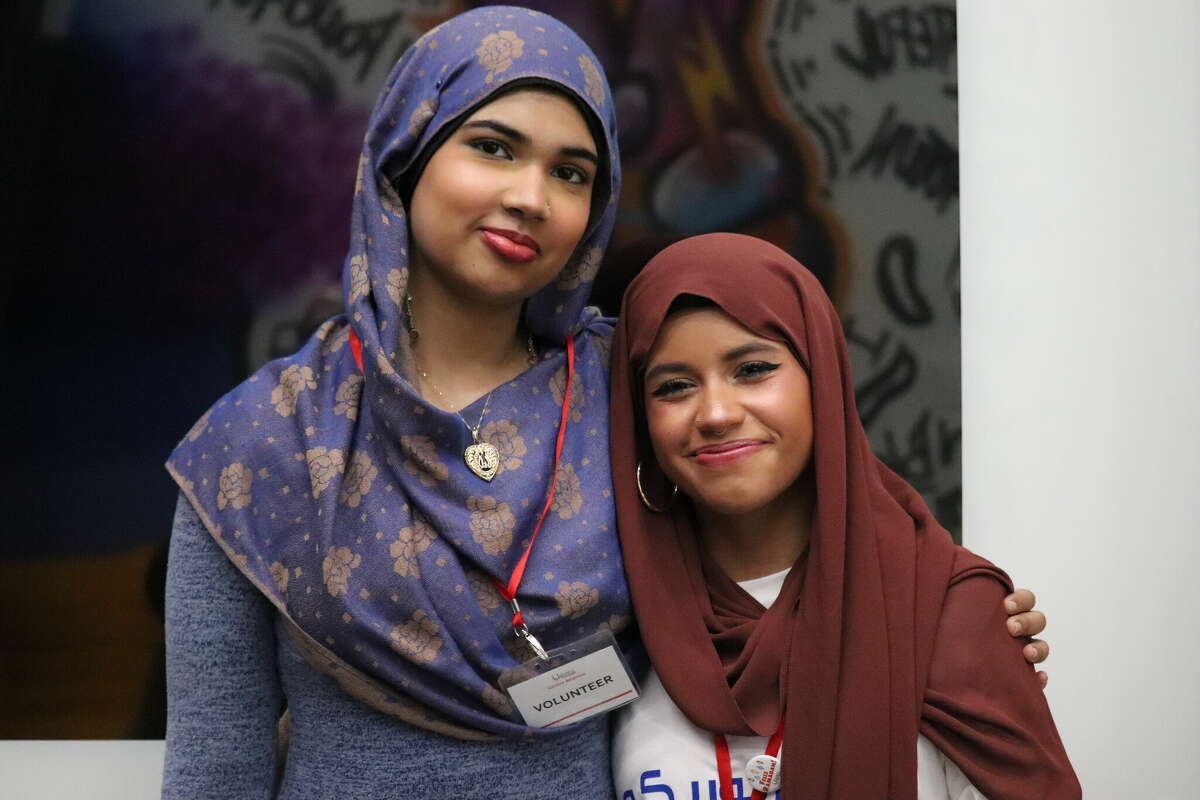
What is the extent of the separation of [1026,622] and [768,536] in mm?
338

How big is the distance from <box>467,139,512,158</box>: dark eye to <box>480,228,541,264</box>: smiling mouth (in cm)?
10

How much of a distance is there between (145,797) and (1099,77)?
217 centimetres

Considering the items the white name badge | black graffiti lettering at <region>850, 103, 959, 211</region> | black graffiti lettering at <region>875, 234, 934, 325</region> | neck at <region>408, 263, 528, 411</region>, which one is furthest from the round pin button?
black graffiti lettering at <region>850, 103, 959, 211</region>

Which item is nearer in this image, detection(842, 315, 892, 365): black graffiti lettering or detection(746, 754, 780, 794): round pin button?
detection(746, 754, 780, 794): round pin button

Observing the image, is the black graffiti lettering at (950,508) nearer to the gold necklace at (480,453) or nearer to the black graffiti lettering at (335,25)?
the gold necklace at (480,453)

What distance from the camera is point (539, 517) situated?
1239 mm

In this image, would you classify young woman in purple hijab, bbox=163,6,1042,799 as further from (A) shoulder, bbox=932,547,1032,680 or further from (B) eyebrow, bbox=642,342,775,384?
(B) eyebrow, bbox=642,342,775,384

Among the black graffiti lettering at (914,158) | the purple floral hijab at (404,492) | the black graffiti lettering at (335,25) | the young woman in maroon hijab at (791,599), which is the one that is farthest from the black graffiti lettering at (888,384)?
the black graffiti lettering at (335,25)

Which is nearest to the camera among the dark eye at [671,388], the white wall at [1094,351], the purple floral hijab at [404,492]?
the purple floral hijab at [404,492]

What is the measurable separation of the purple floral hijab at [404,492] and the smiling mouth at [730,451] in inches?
6.6

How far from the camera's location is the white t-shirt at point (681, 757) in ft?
3.96

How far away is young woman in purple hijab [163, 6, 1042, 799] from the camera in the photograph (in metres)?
1.17

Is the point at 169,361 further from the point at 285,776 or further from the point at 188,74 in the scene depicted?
the point at 285,776

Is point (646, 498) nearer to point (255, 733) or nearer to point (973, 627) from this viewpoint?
point (973, 627)
